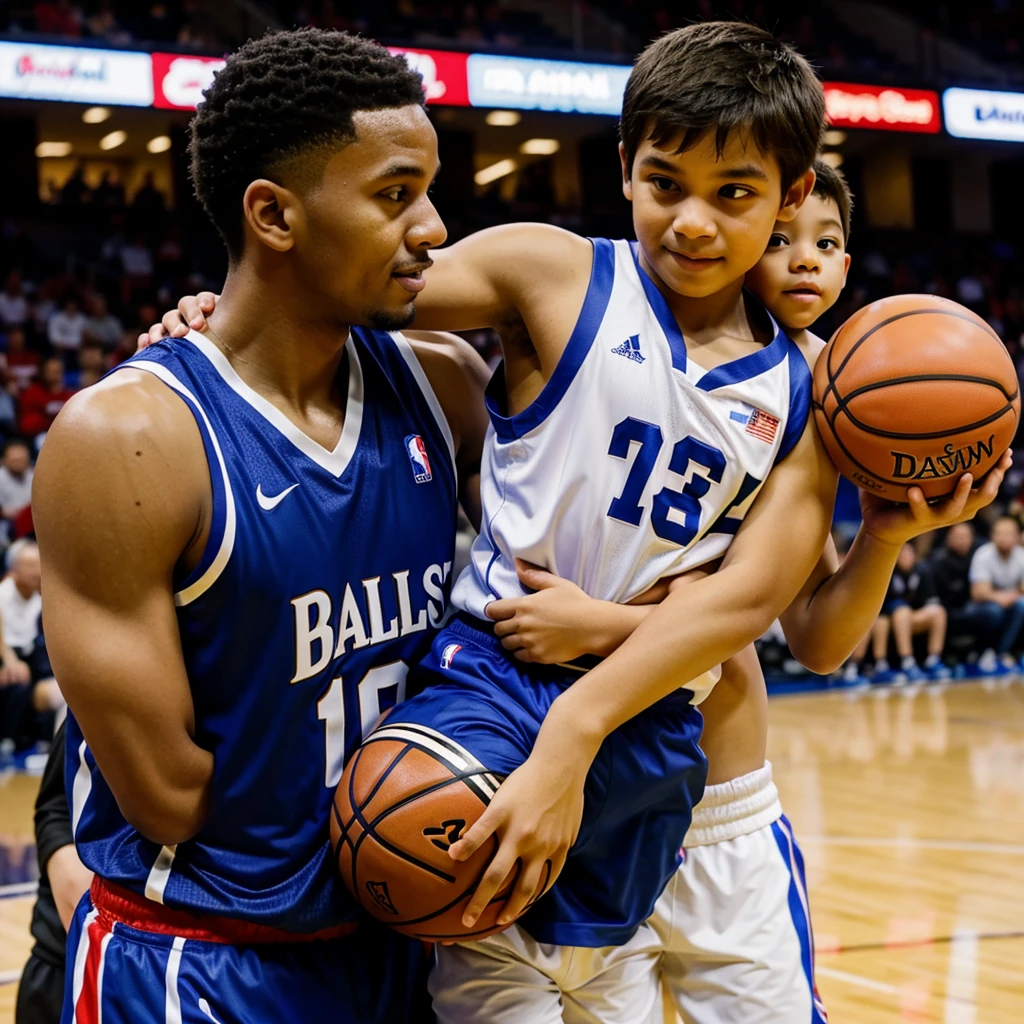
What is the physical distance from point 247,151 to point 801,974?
169 cm

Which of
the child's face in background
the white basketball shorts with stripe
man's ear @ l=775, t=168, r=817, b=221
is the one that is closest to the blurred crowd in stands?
the child's face in background

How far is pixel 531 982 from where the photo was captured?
2.19 metres

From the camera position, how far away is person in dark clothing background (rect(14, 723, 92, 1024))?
304 centimetres

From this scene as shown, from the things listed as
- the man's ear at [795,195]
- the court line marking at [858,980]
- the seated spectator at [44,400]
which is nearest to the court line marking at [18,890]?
the court line marking at [858,980]

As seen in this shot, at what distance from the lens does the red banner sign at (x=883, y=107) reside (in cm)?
1742

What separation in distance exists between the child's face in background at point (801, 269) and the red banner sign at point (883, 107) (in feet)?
51.0

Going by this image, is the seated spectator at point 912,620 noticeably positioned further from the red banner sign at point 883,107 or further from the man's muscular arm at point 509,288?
the man's muscular arm at point 509,288

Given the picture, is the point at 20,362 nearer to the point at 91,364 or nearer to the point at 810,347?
the point at 91,364

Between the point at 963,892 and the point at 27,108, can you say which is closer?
the point at 963,892

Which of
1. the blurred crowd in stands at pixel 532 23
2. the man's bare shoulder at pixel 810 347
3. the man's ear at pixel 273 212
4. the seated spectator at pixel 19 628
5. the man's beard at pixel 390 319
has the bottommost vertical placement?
the seated spectator at pixel 19 628

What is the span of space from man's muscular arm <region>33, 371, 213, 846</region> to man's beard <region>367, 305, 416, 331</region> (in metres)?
0.33

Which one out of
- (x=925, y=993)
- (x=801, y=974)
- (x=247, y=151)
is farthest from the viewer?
(x=925, y=993)

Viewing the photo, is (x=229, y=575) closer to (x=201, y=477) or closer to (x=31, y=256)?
(x=201, y=477)

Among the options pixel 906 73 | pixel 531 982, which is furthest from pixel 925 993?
pixel 906 73
